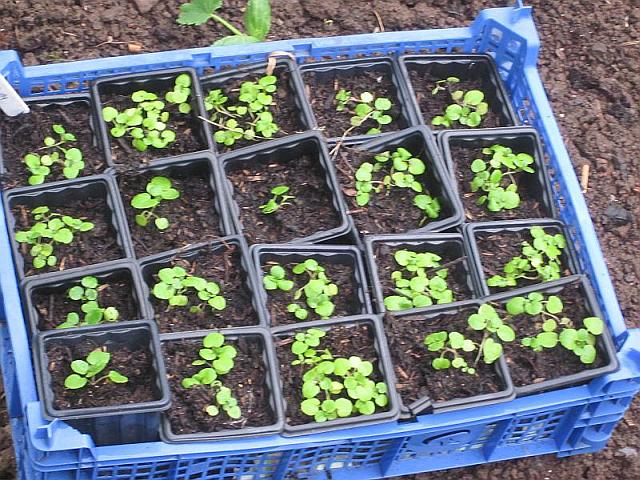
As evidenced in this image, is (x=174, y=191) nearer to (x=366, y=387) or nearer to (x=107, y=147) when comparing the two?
(x=107, y=147)

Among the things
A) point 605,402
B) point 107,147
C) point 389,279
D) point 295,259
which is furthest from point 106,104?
point 605,402

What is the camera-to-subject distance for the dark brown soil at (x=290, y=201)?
2209 millimetres

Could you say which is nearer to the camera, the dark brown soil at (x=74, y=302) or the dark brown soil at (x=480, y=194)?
the dark brown soil at (x=74, y=302)

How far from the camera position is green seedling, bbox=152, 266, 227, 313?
2.05 m

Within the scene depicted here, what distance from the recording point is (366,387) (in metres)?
1.98

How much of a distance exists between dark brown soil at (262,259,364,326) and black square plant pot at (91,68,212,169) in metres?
0.38

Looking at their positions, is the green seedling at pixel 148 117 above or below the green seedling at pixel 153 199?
above

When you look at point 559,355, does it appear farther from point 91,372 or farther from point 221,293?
point 91,372

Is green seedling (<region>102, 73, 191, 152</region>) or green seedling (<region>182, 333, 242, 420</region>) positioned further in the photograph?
green seedling (<region>102, 73, 191, 152</region>)

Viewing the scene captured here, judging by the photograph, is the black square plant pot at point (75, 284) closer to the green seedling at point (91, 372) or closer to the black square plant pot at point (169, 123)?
the green seedling at point (91, 372)

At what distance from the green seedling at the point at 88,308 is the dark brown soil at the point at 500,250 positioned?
2.81 ft

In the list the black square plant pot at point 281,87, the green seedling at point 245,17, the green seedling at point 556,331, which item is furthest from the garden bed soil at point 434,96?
the green seedling at point 556,331

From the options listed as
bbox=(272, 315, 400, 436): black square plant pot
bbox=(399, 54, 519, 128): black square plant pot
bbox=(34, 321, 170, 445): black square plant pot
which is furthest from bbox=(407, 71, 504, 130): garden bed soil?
bbox=(34, 321, 170, 445): black square plant pot

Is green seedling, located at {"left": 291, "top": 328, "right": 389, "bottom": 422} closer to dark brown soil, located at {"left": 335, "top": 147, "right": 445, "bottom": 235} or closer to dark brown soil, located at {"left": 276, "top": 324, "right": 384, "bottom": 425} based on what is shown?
dark brown soil, located at {"left": 276, "top": 324, "right": 384, "bottom": 425}
